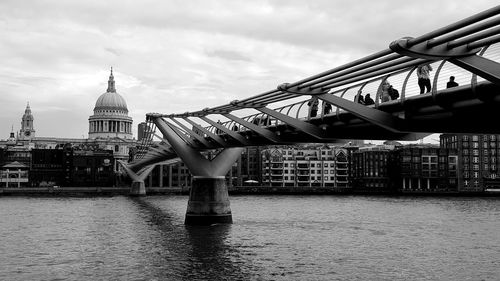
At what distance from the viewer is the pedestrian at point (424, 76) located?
67.3 feet

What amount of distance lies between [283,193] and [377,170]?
26.9 metres

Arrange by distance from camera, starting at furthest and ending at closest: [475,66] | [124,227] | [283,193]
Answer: [283,193] < [124,227] < [475,66]

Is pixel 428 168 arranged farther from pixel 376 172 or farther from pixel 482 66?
pixel 482 66

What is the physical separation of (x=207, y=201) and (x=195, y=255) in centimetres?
1638

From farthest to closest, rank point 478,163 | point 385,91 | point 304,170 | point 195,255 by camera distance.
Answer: point 304,170, point 478,163, point 195,255, point 385,91

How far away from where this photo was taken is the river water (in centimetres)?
2995

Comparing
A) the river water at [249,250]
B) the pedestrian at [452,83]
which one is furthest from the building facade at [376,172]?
the pedestrian at [452,83]

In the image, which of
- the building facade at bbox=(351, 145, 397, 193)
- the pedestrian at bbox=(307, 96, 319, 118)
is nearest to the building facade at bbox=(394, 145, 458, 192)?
the building facade at bbox=(351, 145, 397, 193)

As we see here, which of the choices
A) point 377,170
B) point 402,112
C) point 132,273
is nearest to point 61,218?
point 132,273

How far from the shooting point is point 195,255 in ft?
117

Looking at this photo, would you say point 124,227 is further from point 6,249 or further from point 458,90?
point 458,90

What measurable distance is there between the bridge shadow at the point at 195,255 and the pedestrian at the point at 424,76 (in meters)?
12.4

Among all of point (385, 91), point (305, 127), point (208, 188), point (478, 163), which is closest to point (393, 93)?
point (385, 91)

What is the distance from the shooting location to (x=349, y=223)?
59625 millimetres
